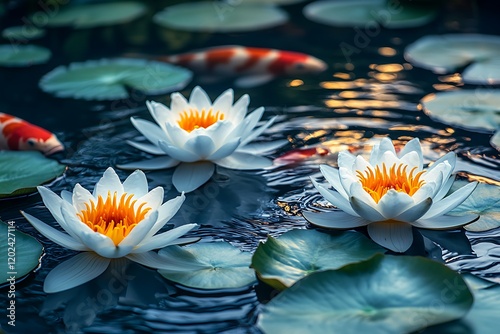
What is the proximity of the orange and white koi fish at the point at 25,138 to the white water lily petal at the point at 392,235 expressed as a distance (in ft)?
3.85

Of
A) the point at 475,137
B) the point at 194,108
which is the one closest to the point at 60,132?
the point at 194,108

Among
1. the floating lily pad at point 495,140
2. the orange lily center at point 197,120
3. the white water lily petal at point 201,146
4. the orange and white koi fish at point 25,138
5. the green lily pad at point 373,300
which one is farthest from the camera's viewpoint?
the orange and white koi fish at point 25,138

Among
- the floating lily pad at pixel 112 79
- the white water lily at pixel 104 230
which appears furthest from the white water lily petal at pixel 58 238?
the floating lily pad at pixel 112 79

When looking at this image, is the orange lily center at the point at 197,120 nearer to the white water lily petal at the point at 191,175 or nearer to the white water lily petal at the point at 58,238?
the white water lily petal at the point at 191,175

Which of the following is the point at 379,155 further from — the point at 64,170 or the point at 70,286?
the point at 64,170

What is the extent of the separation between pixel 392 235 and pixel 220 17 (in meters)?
2.43

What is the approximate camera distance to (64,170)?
228cm

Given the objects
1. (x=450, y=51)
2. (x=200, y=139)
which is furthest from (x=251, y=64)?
(x=200, y=139)

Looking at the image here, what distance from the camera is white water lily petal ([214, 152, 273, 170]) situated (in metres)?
2.25

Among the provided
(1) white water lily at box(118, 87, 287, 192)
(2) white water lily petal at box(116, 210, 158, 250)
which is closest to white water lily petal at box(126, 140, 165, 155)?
(1) white water lily at box(118, 87, 287, 192)

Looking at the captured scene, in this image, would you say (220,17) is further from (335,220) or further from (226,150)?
(335,220)

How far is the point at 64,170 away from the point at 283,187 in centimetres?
69

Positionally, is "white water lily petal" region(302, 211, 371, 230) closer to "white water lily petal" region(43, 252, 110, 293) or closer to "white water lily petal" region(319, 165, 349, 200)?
"white water lily petal" region(319, 165, 349, 200)

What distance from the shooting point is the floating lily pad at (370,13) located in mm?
3758
